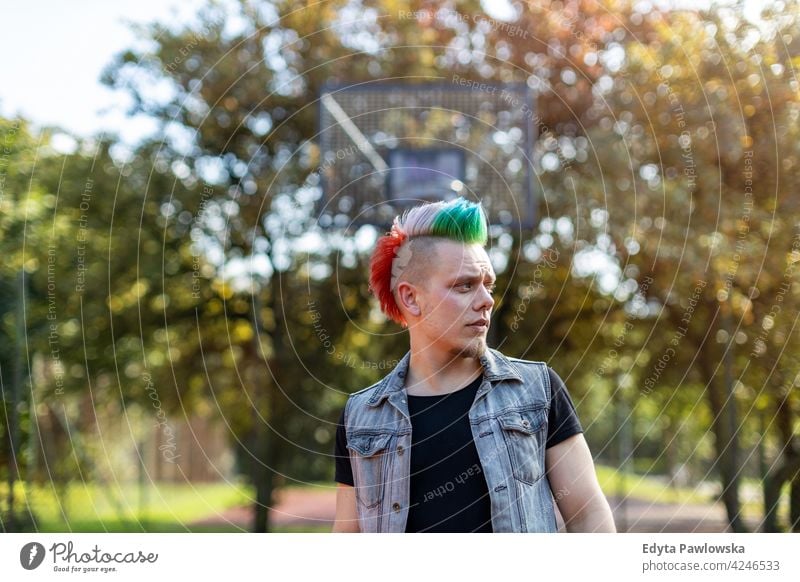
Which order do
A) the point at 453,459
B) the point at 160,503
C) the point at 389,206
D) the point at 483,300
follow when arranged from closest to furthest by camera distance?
the point at 453,459 → the point at 483,300 → the point at 389,206 → the point at 160,503

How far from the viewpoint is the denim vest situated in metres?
2.80

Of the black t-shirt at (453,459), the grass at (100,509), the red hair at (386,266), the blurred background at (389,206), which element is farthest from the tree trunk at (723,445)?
the black t-shirt at (453,459)

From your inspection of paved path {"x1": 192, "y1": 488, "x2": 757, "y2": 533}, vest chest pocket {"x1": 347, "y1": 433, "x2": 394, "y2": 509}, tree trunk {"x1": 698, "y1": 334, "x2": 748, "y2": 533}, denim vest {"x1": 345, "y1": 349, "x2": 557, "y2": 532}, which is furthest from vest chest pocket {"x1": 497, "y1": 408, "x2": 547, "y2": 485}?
paved path {"x1": 192, "y1": 488, "x2": 757, "y2": 533}

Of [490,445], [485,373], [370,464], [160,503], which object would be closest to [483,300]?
[485,373]

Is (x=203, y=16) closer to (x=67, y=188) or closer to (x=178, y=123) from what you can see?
(x=178, y=123)

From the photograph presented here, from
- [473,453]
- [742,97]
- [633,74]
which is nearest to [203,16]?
[633,74]

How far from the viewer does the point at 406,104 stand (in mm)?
8055

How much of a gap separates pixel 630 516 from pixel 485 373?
10.6m

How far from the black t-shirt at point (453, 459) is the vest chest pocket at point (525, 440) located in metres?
0.04

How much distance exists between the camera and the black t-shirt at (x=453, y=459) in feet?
9.04

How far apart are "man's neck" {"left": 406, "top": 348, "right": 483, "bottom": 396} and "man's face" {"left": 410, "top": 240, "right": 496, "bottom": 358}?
0.11 ft

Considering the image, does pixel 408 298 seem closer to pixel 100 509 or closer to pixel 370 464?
pixel 370 464

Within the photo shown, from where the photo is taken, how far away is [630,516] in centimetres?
1273

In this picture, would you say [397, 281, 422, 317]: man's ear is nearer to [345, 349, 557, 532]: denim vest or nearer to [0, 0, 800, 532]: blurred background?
[345, 349, 557, 532]: denim vest
